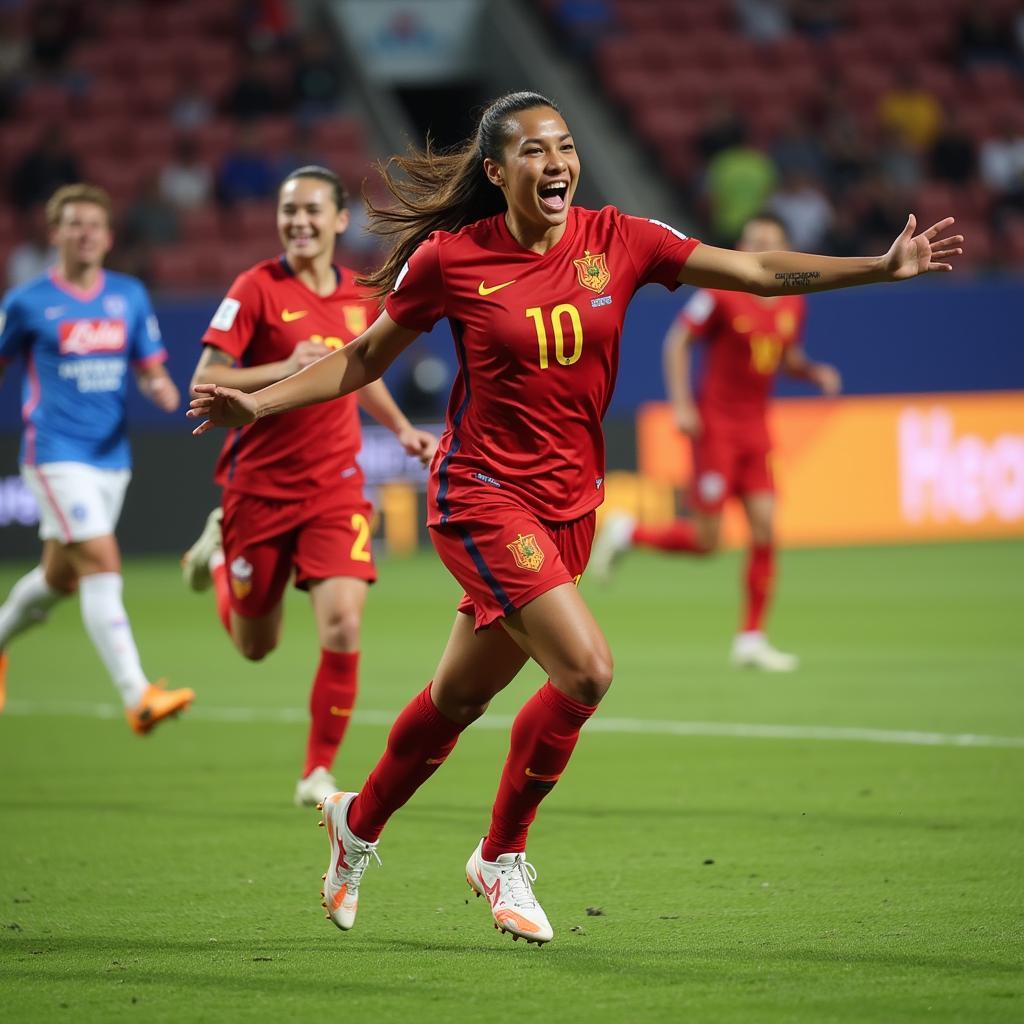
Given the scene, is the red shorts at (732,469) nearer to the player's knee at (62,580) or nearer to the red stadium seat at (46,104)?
the player's knee at (62,580)

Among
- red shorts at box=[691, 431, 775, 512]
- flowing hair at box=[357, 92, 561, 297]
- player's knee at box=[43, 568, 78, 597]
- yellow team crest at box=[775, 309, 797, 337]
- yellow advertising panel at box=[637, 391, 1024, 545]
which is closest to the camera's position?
flowing hair at box=[357, 92, 561, 297]

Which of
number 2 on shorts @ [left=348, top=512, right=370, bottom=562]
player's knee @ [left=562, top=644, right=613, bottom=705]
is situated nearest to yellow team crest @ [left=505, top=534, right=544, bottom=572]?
player's knee @ [left=562, top=644, right=613, bottom=705]

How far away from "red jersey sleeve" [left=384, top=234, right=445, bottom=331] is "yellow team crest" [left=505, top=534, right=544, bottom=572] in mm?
652

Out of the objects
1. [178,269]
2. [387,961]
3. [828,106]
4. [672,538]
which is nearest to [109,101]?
[178,269]

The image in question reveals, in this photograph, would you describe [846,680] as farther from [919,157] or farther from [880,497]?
[919,157]

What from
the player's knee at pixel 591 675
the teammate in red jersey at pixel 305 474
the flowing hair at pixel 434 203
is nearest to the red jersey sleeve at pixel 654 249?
the flowing hair at pixel 434 203

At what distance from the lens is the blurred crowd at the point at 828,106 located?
22875 millimetres

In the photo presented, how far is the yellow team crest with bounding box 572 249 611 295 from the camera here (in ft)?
17.2

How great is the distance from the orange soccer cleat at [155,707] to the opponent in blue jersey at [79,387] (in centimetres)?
53

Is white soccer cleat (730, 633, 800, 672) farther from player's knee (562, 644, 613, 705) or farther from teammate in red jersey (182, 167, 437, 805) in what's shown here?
player's knee (562, 644, 613, 705)

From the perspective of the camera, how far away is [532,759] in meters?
5.25

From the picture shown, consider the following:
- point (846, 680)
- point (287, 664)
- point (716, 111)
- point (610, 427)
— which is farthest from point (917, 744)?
point (716, 111)

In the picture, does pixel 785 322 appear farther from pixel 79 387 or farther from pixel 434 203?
pixel 434 203

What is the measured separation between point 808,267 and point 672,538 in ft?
24.7
